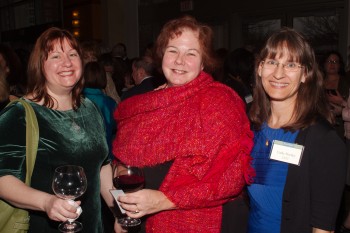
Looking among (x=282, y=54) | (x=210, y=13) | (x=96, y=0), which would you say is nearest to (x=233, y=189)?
(x=282, y=54)

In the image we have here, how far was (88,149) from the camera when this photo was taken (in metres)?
2.12

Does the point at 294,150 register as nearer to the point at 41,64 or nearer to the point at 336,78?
the point at 41,64

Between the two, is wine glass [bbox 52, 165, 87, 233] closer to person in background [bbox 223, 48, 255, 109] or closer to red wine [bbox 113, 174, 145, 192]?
red wine [bbox 113, 174, 145, 192]

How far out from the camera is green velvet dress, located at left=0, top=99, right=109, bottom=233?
184 centimetres

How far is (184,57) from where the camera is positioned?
6.63 ft

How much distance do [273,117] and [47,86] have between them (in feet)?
3.86

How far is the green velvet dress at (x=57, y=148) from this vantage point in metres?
1.84

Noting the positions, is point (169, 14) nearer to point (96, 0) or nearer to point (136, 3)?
point (136, 3)

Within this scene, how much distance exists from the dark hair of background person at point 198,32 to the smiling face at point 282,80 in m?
0.32

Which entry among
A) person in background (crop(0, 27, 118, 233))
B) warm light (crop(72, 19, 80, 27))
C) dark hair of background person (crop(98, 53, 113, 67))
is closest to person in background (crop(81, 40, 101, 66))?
dark hair of background person (crop(98, 53, 113, 67))

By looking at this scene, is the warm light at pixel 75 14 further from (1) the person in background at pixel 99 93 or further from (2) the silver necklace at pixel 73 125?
(2) the silver necklace at pixel 73 125

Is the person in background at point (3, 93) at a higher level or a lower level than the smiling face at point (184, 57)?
lower

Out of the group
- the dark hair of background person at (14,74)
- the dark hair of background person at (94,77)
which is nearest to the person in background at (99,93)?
the dark hair of background person at (94,77)

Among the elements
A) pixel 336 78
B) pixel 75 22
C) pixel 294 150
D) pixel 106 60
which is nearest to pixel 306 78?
pixel 294 150
